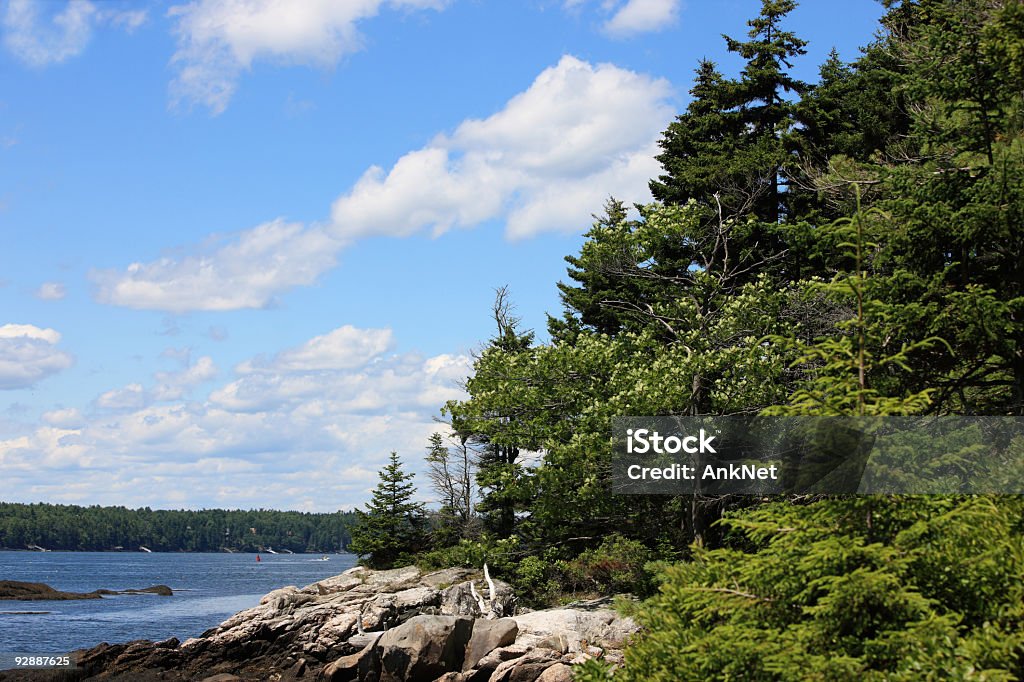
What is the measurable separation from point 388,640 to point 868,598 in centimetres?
1678

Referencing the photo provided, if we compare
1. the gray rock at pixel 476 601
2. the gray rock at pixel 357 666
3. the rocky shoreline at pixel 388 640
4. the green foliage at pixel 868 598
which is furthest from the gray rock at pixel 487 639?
the green foliage at pixel 868 598

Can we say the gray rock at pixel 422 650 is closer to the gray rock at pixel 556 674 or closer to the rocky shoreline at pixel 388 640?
the rocky shoreline at pixel 388 640

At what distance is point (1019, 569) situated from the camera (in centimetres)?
884

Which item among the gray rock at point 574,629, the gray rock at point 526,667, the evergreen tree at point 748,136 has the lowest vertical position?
the gray rock at point 526,667

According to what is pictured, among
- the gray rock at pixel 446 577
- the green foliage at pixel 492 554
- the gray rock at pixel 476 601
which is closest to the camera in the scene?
the gray rock at pixel 476 601

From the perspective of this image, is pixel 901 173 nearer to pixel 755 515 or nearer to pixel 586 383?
pixel 755 515

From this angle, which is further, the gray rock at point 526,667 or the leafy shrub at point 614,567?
the leafy shrub at point 614,567

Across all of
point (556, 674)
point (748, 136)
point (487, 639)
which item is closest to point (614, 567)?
point (487, 639)

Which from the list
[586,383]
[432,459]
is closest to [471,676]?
[586,383]

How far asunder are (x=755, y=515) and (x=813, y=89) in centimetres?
2862

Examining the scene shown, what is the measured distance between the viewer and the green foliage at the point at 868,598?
8133 millimetres

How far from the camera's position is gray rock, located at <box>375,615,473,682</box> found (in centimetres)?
2266

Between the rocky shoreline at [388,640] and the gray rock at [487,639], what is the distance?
0.03 m

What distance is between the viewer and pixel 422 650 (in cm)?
2273
